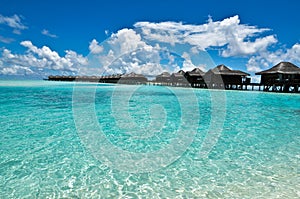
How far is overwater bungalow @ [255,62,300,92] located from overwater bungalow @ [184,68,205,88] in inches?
382

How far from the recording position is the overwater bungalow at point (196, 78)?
35625 mm

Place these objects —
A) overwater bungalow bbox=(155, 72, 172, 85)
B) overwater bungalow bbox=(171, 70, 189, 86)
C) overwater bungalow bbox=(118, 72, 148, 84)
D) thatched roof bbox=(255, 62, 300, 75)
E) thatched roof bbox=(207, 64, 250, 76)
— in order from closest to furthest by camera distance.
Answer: thatched roof bbox=(255, 62, 300, 75) < thatched roof bbox=(207, 64, 250, 76) < overwater bungalow bbox=(171, 70, 189, 86) < overwater bungalow bbox=(155, 72, 172, 85) < overwater bungalow bbox=(118, 72, 148, 84)

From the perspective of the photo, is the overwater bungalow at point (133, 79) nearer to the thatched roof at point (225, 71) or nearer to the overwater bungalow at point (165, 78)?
the overwater bungalow at point (165, 78)

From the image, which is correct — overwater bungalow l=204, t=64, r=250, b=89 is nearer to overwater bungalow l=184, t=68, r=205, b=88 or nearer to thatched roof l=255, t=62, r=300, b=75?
overwater bungalow l=184, t=68, r=205, b=88

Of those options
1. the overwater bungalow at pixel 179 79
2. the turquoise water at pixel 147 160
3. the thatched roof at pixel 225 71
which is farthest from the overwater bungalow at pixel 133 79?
the turquoise water at pixel 147 160

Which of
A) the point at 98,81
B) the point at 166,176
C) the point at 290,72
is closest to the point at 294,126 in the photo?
the point at 166,176

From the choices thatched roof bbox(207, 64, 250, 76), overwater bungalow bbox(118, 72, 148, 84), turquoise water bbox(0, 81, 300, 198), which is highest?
thatched roof bbox(207, 64, 250, 76)

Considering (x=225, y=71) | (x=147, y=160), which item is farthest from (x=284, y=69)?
(x=147, y=160)

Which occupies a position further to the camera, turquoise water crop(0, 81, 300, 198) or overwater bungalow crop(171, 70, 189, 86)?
overwater bungalow crop(171, 70, 189, 86)

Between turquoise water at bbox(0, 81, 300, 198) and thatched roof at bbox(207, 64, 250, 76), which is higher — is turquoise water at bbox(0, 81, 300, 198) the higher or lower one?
the lower one

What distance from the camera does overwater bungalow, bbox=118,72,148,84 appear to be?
161 ft

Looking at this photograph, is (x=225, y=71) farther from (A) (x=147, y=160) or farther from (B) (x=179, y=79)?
(A) (x=147, y=160)

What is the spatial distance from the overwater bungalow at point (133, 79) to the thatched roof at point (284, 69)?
27586mm

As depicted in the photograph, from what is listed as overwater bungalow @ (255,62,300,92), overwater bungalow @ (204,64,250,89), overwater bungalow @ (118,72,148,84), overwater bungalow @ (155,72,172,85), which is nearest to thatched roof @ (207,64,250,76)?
overwater bungalow @ (204,64,250,89)
